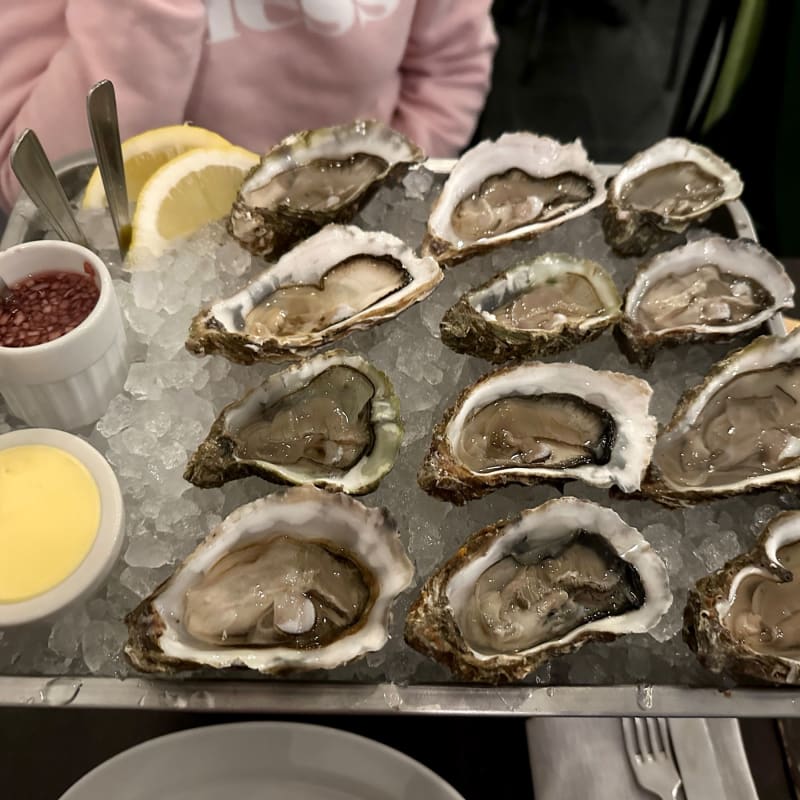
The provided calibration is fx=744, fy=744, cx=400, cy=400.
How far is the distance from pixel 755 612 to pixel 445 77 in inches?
48.5

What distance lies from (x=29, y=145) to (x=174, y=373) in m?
0.34

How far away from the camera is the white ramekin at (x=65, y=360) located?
889mm

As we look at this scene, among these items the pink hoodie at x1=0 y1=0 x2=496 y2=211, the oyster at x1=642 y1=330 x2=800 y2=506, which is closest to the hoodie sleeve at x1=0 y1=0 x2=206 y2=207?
the pink hoodie at x1=0 y1=0 x2=496 y2=211

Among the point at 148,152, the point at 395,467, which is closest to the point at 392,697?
the point at 395,467

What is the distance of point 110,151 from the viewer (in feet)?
3.36

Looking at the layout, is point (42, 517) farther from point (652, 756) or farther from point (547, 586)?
point (652, 756)

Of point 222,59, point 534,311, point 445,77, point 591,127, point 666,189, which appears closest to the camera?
point 534,311

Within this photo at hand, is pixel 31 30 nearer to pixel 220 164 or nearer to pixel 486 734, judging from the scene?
pixel 220 164

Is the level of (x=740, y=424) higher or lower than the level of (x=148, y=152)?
lower

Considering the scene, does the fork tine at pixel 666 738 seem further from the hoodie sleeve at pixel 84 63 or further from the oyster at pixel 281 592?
the hoodie sleeve at pixel 84 63

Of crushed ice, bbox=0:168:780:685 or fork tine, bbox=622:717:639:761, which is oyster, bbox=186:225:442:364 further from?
fork tine, bbox=622:717:639:761

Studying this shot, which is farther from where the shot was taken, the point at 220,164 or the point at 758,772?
the point at 220,164

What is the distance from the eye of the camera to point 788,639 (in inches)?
34.7

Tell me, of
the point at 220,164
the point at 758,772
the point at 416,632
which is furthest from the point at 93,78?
the point at 758,772
